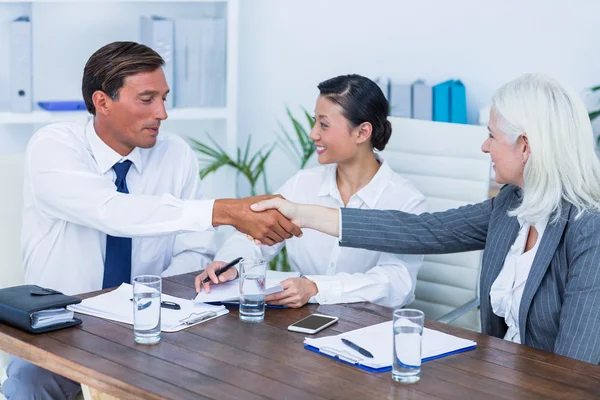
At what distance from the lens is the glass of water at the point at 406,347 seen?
5.81ft

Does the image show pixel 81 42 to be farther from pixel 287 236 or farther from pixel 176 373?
pixel 176 373

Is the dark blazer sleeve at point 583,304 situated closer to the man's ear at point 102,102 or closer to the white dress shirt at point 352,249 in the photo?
the white dress shirt at point 352,249

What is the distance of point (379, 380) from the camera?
1800 mm

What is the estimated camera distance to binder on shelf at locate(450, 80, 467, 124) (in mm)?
3686

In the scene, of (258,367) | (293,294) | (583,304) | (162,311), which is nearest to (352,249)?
(293,294)

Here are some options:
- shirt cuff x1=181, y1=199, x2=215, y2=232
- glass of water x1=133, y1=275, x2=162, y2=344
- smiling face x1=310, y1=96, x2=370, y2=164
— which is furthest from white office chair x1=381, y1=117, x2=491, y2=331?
glass of water x1=133, y1=275, x2=162, y2=344

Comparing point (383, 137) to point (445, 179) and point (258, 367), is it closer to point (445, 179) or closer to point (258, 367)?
point (445, 179)

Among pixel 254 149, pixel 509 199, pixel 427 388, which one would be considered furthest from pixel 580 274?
pixel 254 149

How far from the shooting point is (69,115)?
150 inches

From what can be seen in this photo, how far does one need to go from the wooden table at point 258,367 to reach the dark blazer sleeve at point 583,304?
103 mm

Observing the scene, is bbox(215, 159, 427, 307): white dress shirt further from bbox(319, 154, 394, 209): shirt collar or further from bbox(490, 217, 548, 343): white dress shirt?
bbox(490, 217, 548, 343): white dress shirt

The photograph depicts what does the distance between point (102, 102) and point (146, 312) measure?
0.95m

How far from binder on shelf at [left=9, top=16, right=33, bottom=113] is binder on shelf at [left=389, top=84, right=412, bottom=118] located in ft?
4.88

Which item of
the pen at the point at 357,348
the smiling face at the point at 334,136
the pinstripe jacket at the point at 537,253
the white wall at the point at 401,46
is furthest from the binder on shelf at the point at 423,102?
the pen at the point at 357,348
